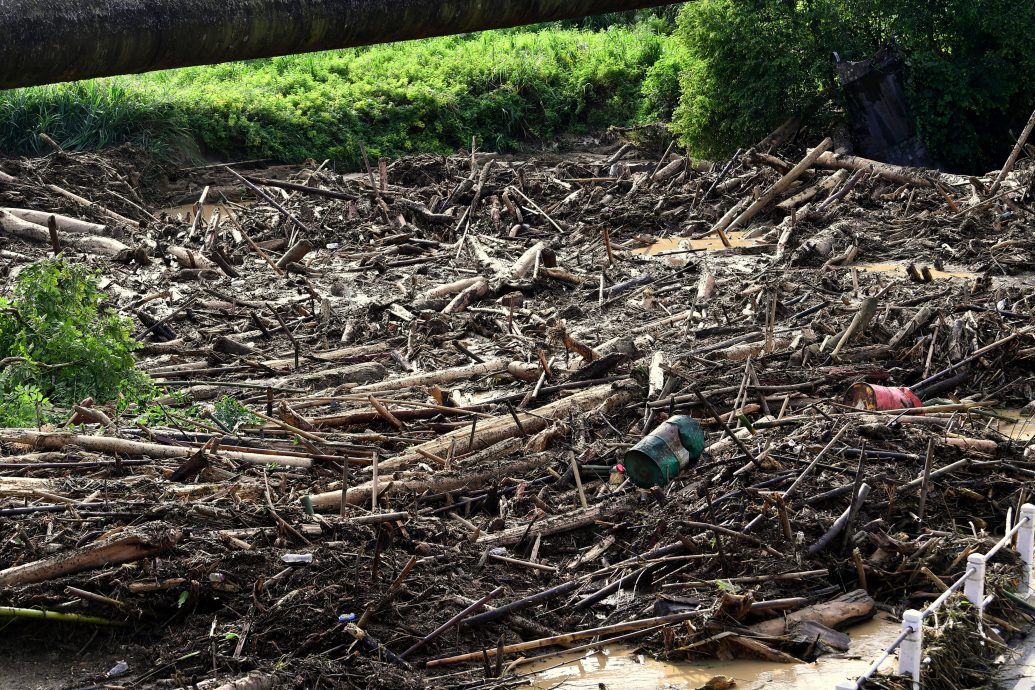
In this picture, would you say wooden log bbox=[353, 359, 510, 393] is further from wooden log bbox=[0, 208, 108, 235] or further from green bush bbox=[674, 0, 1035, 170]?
green bush bbox=[674, 0, 1035, 170]

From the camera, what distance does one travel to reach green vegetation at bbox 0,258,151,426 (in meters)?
8.32

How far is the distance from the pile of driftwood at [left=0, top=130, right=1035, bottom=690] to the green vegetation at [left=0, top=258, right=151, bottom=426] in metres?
0.54

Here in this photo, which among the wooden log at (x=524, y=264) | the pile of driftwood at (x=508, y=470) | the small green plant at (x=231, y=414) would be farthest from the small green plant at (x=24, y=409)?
the wooden log at (x=524, y=264)

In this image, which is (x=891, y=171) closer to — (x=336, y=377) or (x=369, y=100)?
(x=336, y=377)

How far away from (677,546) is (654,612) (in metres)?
0.56

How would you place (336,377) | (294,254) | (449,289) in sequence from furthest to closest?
(294,254) < (449,289) < (336,377)

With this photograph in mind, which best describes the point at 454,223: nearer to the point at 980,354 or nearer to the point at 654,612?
the point at 980,354

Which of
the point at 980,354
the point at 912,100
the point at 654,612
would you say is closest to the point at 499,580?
the point at 654,612

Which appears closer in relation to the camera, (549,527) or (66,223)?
(549,527)

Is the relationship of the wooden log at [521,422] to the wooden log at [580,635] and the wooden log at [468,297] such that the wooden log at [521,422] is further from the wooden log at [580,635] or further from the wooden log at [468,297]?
the wooden log at [468,297]

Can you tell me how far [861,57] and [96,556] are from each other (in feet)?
64.5

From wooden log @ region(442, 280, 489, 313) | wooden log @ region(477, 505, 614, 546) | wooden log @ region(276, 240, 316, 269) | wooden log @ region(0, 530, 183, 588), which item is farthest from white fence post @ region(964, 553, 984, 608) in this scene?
wooden log @ region(276, 240, 316, 269)

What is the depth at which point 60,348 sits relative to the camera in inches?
330

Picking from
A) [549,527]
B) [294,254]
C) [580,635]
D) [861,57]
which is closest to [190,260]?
[294,254]
